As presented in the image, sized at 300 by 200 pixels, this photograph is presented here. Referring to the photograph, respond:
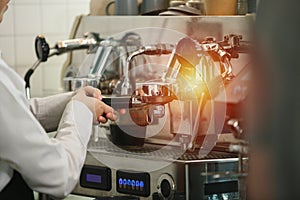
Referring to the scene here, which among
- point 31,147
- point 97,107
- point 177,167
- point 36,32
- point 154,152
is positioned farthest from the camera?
point 36,32

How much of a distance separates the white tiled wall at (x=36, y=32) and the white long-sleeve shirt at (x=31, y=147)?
1.57 metres

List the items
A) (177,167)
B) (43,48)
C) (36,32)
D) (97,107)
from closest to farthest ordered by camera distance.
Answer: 1. (97,107)
2. (177,167)
3. (43,48)
4. (36,32)

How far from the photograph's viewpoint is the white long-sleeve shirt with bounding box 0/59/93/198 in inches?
48.3

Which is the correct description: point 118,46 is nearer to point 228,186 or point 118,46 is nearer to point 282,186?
point 228,186

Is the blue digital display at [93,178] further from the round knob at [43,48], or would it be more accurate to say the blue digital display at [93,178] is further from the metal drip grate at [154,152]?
the round knob at [43,48]

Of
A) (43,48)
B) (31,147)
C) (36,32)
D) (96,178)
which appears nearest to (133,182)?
(96,178)

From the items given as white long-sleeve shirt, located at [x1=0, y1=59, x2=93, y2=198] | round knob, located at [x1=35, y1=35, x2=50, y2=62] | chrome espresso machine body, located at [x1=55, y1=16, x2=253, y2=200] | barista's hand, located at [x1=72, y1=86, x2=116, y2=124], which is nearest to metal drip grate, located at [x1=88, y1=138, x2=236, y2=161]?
chrome espresso machine body, located at [x1=55, y1=16, x2=253, y2=200]

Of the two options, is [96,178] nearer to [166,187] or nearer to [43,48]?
[166,187]

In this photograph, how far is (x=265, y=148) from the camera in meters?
0.65

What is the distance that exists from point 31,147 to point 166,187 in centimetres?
46

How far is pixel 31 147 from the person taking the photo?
4.04 ft

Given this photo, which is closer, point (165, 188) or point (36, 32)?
point (165, 188)

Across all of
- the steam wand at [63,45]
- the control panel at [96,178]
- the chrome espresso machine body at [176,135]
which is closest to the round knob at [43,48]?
the steam wand at [63,45]

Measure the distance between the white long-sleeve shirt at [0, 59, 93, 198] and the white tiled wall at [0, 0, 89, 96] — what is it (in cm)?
157
